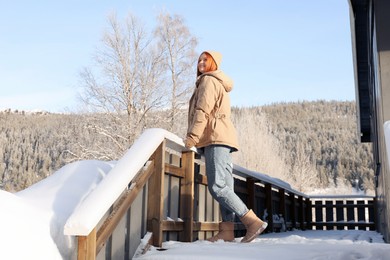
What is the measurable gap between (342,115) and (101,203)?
121 metres

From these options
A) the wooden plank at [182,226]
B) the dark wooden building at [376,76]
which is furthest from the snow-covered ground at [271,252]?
the dark wooden building at [376,76]

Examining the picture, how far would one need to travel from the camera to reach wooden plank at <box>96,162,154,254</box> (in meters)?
2.71

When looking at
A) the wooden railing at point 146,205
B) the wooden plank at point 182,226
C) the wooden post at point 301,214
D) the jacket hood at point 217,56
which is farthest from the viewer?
the wooden post at point 301,214

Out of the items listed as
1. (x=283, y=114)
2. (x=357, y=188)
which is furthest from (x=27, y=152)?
(x=283, y=114)

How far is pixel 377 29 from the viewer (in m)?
4.78

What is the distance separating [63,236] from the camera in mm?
2559

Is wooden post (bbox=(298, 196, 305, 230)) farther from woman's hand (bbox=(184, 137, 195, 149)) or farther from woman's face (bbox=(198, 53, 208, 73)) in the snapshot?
woman's hand (bbox=(184, 137, 195, 149))

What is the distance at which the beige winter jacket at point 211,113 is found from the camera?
411 cm

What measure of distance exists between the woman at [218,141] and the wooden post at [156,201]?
540mm

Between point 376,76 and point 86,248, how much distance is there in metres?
4.28

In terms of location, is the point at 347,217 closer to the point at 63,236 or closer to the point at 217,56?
the point at 217,56

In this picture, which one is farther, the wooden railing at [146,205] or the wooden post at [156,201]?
the wooden post at [156,201]

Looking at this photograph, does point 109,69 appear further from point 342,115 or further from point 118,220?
point 342,115

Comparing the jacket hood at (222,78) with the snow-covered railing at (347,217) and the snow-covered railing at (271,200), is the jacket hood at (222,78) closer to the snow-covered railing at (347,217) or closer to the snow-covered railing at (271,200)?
the snow-covered railing at (271,200)
